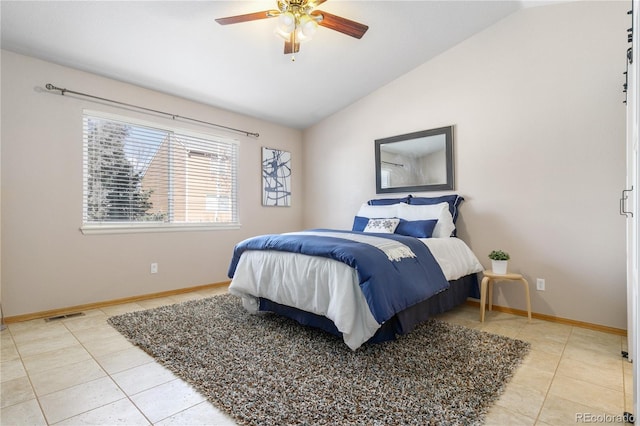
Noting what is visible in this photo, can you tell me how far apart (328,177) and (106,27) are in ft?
10.2

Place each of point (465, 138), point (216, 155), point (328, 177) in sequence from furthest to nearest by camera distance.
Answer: point (328, 177) → point (216, 155) → point (465, 138)

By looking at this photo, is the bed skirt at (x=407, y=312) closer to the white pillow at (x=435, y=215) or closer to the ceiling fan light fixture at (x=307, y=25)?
the white pillow at (x=435, y=215)

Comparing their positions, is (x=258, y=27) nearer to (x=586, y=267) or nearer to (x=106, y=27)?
(x=106, y=27)

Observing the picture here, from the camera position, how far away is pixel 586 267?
274cm

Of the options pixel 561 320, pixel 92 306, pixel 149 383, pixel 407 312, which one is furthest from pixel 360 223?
pixel 92 306

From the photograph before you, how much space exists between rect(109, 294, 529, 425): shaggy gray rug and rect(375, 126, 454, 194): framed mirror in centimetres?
166

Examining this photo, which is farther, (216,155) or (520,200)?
(216,155)

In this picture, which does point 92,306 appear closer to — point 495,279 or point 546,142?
point 495,279

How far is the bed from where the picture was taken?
200 cm

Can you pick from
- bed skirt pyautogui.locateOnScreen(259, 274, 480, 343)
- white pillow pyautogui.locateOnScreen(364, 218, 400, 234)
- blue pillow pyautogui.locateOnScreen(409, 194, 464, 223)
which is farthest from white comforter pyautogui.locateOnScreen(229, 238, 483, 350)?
white pillow pyautogui.locateOnScreen(364, 218, 400, 234)

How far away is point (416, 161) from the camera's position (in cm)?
385

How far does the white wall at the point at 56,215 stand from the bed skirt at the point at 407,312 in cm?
163

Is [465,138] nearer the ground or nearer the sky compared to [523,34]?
nearer the ground

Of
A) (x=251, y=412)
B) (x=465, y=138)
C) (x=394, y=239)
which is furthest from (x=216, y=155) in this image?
(x=251, y=412)
